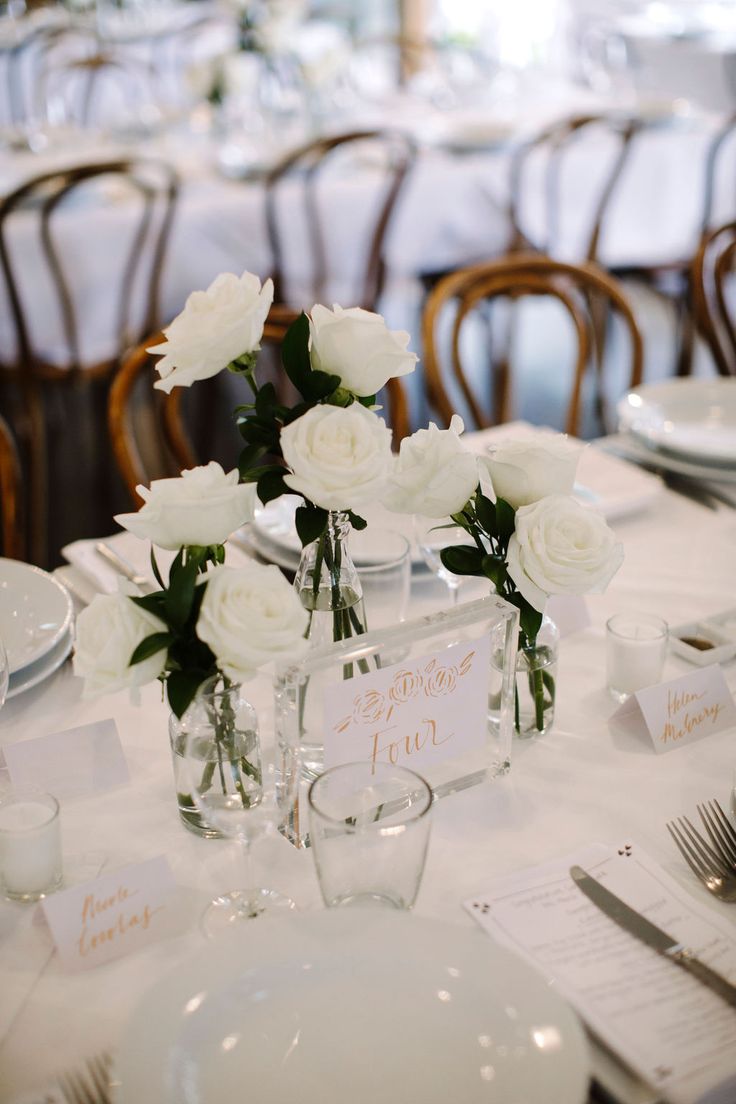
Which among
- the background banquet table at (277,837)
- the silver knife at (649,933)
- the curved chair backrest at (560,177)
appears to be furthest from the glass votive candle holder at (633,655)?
the curved chair backrest at (560,177)

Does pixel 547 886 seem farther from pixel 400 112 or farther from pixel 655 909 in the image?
pixel 400 112

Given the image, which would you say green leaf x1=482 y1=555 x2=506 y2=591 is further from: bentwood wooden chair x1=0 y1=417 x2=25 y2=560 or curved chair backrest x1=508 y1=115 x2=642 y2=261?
curved chair backrest x1=508 y1=115 x2=642 y2=261

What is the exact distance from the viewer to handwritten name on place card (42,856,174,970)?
0.80 meters

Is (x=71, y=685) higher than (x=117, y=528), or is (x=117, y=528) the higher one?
(x=71, y=685)

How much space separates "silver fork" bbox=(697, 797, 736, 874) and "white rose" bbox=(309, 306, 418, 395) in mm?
459

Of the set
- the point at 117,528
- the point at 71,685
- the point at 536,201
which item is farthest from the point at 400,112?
the point at 71,685

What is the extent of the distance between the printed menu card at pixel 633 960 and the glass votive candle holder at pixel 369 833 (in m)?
0.09

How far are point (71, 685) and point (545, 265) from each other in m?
1.38

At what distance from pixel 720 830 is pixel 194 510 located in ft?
1.69

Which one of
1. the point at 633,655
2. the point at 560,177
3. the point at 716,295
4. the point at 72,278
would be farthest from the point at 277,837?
the point at 560,177

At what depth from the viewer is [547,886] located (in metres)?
0.86

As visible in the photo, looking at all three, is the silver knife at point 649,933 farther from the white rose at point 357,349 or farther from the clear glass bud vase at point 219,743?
the white rose at point 357,349

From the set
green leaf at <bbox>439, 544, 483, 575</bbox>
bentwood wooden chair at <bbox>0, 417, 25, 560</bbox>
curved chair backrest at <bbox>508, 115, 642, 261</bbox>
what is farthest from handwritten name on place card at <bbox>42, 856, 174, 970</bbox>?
curved chair backrest at <bbox>508, 115, 642, 261</bbox>

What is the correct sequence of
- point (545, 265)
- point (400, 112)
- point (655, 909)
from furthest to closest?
1. point (400, 112)
2. point (545, 265)
3. point (655, 909)
